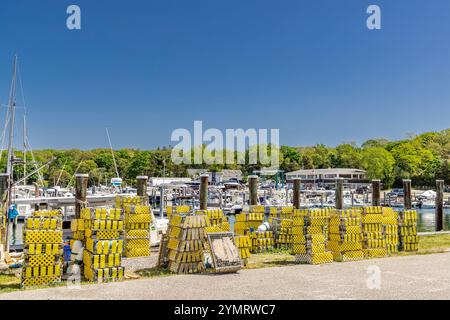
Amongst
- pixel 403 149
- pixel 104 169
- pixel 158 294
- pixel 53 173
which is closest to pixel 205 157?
pixel 104 169

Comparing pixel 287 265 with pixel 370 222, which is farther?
pixel 370 222

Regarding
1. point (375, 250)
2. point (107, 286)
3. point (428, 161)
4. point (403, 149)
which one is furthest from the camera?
point (403, 149)

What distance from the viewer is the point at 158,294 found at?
10.9 meters

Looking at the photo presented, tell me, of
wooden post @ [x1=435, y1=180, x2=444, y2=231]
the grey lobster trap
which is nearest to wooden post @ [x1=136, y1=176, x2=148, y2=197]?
the grey lobster trap

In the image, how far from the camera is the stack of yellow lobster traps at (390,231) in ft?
60.9

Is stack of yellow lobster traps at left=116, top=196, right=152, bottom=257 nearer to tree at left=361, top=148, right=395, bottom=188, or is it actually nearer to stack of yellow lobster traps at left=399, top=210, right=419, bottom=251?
stack of yellow lobster traps at left=399, top=210, right=419, bottom=251

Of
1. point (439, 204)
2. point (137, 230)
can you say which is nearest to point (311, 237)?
point (137, 230)

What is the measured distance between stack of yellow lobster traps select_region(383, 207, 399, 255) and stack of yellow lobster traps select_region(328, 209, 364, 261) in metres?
2.02

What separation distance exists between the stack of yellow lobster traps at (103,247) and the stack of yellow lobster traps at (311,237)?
23.1 feet

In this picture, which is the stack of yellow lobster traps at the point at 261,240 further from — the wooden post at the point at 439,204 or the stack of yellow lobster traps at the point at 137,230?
A: the wooden post at the point at 439,204

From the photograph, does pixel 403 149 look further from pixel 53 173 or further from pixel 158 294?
pixel 158 294

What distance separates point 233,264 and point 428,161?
10515 cm

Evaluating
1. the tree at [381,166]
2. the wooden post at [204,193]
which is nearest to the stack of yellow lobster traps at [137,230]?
the wooden post at [204,193]

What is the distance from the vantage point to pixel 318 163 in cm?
13062
